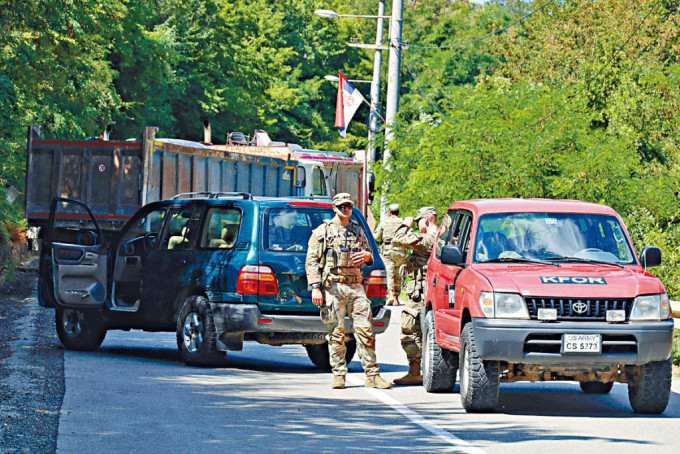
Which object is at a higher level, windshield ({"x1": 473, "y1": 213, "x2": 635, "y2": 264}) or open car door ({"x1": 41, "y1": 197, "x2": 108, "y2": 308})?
windshield ({"x1": 473, "y1": 213, "x2": 635, "y2": 264})

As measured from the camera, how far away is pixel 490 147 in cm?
2162

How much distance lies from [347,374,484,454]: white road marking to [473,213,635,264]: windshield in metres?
1.47

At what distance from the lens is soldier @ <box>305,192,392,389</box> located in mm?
11562

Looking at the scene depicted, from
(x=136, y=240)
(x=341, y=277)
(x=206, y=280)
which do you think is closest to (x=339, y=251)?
(x=341, y=277)

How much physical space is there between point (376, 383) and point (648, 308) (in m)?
3.00

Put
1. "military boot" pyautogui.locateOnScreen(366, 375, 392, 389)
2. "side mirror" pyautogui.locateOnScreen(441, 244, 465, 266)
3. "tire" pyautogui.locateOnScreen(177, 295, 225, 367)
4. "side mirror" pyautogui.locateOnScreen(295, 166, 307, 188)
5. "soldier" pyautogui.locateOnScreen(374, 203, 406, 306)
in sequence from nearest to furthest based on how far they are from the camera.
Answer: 1. "side mirror" pyautogui.locateOnScreen(441, 244, 465, 266)
2. "military boot" pyautogui.locateOnScreen(366, 375, 392, 389)
3. "tire" pyautogui.locateOnScreen(177, 295, 225, 367)
4. "soldier" pyautogui.locateOnScreen(374, 203, 406, 306)
5. "side mirror" pyautogui.locateOnScreen(295, 166, 307, 188)

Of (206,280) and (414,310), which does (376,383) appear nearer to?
(414,310)

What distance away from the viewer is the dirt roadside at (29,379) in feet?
28.2

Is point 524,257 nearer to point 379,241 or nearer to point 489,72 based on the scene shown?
point 379,241

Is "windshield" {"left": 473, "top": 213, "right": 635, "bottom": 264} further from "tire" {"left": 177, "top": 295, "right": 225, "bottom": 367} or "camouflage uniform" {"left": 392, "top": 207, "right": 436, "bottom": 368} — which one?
"tire" {"left": 177, "top": 295, "right": 225, "bottom": 367}

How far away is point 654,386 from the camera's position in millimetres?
10297

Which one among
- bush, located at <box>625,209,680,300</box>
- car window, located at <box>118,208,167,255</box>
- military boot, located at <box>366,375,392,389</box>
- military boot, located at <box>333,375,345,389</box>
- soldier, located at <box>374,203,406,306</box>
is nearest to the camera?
military boot, located at <box>333,375,345,389</box>

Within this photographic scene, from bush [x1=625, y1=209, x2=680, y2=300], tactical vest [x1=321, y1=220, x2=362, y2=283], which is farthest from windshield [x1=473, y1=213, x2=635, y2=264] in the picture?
bush [x1=625, y1=209, x2=680, y2=300]

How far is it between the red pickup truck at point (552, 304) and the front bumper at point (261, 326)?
1694 mm
